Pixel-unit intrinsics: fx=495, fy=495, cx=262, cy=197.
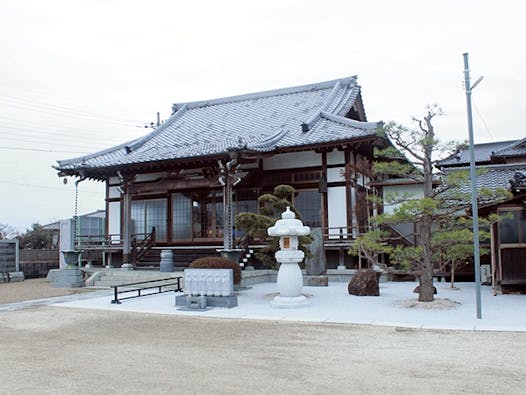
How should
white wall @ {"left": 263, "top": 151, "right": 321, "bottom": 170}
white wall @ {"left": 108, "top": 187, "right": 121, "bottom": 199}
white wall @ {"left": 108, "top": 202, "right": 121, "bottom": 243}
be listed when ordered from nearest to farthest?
white wall @ {"left": 263, "top": 151, "right": 321, "bottom": 170} < white wall @ {"left": 108, "top": 202, "right": 121, "bottom": 243} < white wall @ {"left": 108, "top": 187, "right": 121, "bottom": 199}

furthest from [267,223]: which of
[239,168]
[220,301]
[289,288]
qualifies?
[239,168]

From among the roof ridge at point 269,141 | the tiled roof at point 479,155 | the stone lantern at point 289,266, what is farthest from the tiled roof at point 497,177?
the tiled roof at point 479,155

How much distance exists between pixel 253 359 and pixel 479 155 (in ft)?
81.0

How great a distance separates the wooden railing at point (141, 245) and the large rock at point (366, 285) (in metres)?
11.0

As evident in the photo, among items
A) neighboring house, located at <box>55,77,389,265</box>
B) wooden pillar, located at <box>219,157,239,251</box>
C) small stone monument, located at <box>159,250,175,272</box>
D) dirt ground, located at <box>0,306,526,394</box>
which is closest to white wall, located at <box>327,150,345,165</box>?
neighboring house, located at <box>55,77,389,265</box>

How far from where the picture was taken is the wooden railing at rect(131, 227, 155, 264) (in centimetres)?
2142

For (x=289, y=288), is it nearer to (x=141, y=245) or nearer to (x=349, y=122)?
(x=349, y=122)

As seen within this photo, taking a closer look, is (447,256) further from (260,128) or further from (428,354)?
(260,128)

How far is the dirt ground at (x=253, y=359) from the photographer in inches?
215

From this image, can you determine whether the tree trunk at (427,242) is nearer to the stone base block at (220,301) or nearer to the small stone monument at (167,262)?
the stone base block at (220,301)

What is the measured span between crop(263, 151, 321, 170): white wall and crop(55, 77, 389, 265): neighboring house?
4 centimetres

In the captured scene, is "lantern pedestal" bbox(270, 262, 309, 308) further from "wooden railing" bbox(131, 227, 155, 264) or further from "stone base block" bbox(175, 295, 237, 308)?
"wooden railing" bbox(131, 227, 155, 264)

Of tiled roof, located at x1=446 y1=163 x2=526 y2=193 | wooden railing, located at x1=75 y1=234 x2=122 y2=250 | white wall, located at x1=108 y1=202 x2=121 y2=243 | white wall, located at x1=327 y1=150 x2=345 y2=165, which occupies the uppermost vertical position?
white wall, located at x1=327 y1=150 x2=345 y2=165

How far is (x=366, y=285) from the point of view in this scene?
13.6 meters
